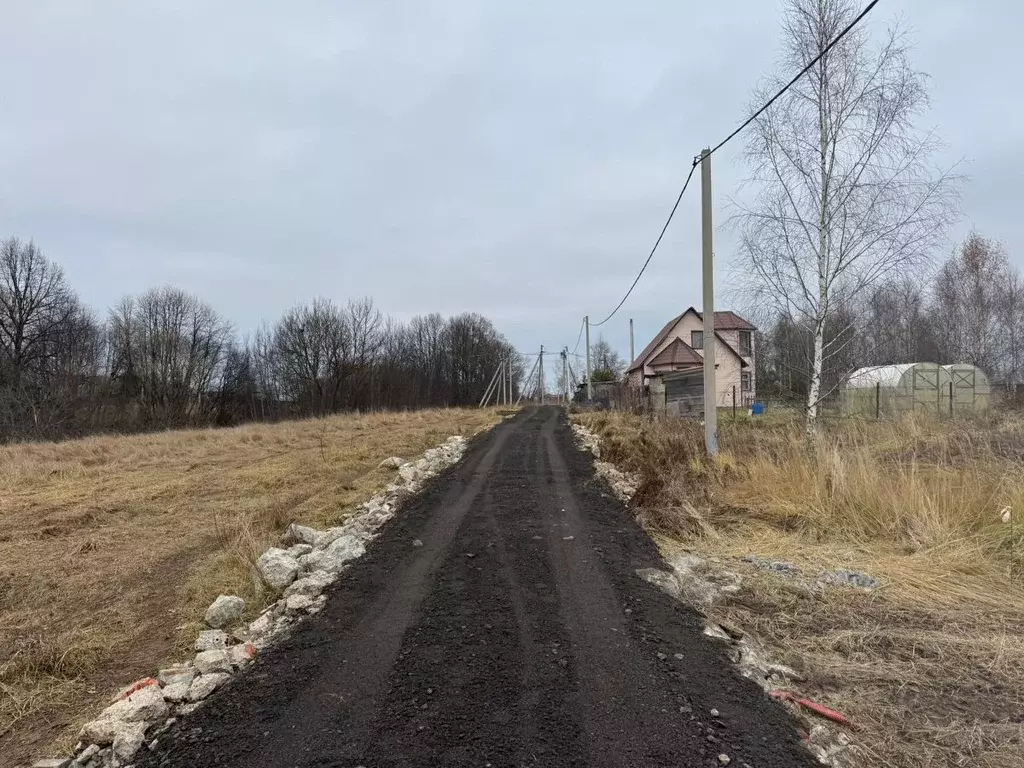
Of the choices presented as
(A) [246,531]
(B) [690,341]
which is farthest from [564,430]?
(B) [690,341]

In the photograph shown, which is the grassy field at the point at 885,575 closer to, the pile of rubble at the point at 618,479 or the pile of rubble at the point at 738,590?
the pile of rubble at the point at 738,590

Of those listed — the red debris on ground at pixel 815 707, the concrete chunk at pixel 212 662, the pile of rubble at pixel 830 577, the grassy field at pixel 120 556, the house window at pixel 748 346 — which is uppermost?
the house window at pixel 748 346

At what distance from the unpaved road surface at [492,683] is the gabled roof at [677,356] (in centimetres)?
4000

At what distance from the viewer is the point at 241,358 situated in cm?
6178

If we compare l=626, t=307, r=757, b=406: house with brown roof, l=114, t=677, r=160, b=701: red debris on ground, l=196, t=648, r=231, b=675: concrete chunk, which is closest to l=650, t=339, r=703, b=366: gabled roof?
l=626, t=307, r=757, b=406: house with brown roof

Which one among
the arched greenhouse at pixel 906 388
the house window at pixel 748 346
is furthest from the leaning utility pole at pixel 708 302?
the arched greenhouse at pixel 906 388

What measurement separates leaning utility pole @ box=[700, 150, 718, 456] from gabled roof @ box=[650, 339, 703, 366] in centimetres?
3416

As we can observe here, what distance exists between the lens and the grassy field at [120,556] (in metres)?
3.71

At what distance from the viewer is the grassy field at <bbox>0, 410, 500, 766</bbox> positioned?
3.71 metres

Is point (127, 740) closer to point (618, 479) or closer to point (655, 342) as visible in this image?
point (618, 479)

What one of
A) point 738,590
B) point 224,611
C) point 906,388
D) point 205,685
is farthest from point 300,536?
point 906,388

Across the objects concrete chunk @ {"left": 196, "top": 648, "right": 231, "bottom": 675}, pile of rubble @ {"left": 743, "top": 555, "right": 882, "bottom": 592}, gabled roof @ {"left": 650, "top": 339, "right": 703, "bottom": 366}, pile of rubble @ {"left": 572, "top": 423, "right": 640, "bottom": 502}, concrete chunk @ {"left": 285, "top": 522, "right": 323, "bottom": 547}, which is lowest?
concrete chunk @ {"left": 196, "top": 648, "right": 231, "bottom": 675}

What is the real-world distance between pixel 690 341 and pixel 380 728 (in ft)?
166

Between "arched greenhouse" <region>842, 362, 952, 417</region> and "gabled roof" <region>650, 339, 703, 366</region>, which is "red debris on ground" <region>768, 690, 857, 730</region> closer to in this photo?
"arched greenhouse" <region>842, 362, 952, 417</region>
